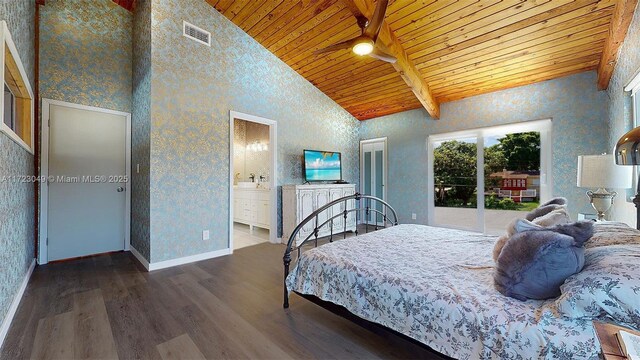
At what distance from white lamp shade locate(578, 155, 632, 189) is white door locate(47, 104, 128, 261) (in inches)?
218

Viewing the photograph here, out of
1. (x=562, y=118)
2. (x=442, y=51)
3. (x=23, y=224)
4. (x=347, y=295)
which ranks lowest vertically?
(x=347, y=295)

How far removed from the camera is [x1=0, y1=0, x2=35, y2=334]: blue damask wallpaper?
183cm

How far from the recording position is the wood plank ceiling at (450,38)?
2.84 metres

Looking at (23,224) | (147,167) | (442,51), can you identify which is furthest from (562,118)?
(23,224)

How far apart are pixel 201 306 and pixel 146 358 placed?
641mm

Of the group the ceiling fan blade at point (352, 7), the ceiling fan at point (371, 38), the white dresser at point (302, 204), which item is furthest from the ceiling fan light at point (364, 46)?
the white dresser at point (302, 204)

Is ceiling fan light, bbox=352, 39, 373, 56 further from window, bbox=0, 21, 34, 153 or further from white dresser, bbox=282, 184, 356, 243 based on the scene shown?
window, bbox=0, 21, 34, 153

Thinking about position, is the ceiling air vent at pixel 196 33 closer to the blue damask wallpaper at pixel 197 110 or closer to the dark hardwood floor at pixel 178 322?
the blue damask wallpaper at pixel 197 110

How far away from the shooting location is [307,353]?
1.65m

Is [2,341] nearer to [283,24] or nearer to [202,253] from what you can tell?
[202,253]

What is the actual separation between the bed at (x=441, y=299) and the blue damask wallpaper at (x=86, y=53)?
381cm

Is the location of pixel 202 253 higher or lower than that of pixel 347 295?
lower

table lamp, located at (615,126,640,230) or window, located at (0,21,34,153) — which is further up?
window, located at (0,21,34,153)

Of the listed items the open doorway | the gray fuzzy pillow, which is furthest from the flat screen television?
the gray fuzzy pillow
